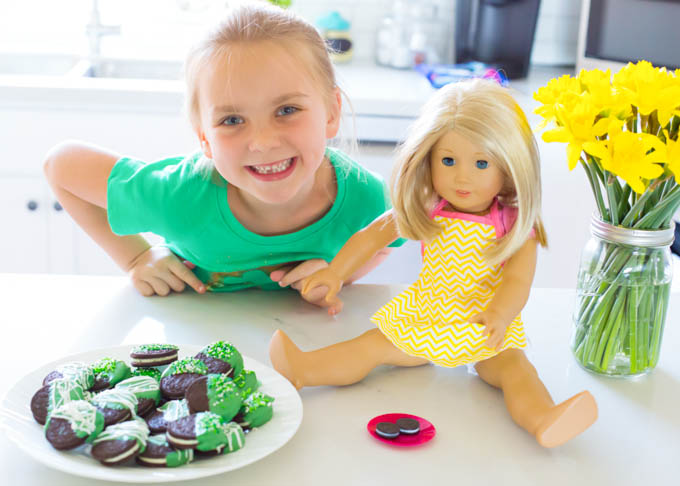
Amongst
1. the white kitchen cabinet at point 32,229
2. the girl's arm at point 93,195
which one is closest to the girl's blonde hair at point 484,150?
the girl's arm at point 93,195

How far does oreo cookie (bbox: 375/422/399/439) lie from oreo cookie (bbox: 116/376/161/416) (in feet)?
0.72

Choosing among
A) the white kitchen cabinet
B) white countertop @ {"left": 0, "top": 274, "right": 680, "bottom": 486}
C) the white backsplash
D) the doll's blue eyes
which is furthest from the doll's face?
the white backsplash

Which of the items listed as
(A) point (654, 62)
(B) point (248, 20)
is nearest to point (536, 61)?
(A) point (654, 62)

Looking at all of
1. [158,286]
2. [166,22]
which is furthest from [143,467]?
[166,22]

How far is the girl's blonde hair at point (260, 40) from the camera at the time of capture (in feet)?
3.27

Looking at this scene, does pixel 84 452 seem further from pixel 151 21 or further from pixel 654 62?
pixel 151 21

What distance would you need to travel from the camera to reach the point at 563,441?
0.73 metres

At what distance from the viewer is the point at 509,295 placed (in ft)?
2.67

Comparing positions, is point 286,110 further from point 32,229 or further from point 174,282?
point 32,229

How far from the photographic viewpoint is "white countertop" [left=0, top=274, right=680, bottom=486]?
714 mm

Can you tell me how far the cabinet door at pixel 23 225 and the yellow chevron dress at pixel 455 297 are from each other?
1.48 meters

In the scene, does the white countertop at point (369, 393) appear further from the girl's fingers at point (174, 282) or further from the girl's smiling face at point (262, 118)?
the girl's smiling face at point (262, 118)

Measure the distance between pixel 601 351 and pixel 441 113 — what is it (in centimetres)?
34

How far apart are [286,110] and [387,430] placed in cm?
46
